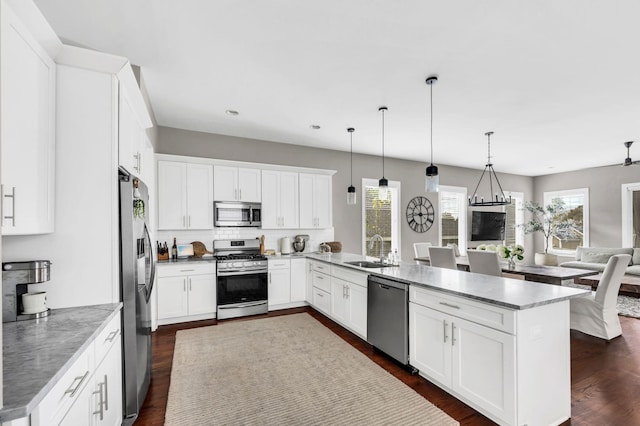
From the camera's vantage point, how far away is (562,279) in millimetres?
3902

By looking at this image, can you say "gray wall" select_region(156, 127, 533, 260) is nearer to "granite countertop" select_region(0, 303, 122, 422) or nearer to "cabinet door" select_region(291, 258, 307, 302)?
"cabinet door" select_region(291, 258, 307, 302)

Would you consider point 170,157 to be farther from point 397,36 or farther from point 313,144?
point 397,36

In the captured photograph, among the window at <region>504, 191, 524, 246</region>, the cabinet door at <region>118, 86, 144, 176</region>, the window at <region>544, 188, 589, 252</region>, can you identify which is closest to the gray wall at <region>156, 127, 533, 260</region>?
the window at <region>504, 191, 524, 246</region>

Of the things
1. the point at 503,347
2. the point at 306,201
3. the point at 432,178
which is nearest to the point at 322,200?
the point at 306,201

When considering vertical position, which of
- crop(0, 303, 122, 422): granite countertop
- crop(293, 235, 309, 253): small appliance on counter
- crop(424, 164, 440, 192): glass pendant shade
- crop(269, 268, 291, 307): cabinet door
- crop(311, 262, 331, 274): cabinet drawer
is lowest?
crop(269, 268, 291, 307): cabinet door

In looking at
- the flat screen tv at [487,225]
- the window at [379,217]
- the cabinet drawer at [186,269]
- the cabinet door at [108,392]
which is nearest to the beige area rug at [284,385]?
the cabinet door at [108,392]

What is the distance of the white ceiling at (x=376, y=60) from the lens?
2070 millimetres

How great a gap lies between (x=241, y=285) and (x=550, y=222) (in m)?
8.24

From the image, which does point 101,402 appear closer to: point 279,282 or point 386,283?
point 386,283

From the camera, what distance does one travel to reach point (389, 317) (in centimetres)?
286

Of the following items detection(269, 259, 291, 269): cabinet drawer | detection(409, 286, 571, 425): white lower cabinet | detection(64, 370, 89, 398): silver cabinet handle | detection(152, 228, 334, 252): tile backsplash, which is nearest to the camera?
detection(64, 370, 89, 398): silver cabinet handle

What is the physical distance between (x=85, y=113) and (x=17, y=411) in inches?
65.4

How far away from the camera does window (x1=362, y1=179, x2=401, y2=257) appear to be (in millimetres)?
6156

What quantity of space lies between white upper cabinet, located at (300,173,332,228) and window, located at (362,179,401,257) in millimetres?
1054
